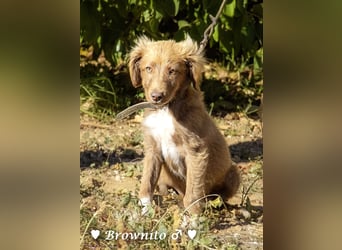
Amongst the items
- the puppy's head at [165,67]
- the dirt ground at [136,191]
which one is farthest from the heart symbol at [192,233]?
the puppy's head at [165,67]

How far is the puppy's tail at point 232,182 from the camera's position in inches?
119

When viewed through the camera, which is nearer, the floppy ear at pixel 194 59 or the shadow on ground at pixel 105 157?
the floppy ear at pixel 194 59

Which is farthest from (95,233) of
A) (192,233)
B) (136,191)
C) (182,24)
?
(182,24)

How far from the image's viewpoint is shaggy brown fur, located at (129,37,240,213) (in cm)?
290

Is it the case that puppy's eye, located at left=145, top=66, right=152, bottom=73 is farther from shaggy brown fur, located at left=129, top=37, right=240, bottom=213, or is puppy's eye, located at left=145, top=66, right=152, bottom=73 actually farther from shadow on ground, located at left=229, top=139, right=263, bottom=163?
shadow on ground, located at left=229, top=139, right=263, bottom=163

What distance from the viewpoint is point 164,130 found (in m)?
2.97

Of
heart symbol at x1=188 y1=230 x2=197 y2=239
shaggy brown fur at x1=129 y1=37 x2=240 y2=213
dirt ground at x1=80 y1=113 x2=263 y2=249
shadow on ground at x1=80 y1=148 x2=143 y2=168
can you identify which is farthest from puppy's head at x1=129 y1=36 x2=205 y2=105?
heart symbol at x1=188 y1=230 x2=197 y2=239

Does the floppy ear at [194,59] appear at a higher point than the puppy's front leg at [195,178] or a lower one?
higher

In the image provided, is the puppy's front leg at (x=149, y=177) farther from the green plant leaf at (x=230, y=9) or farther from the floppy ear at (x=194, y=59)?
the green plant leaf at (x=230, y=9)
